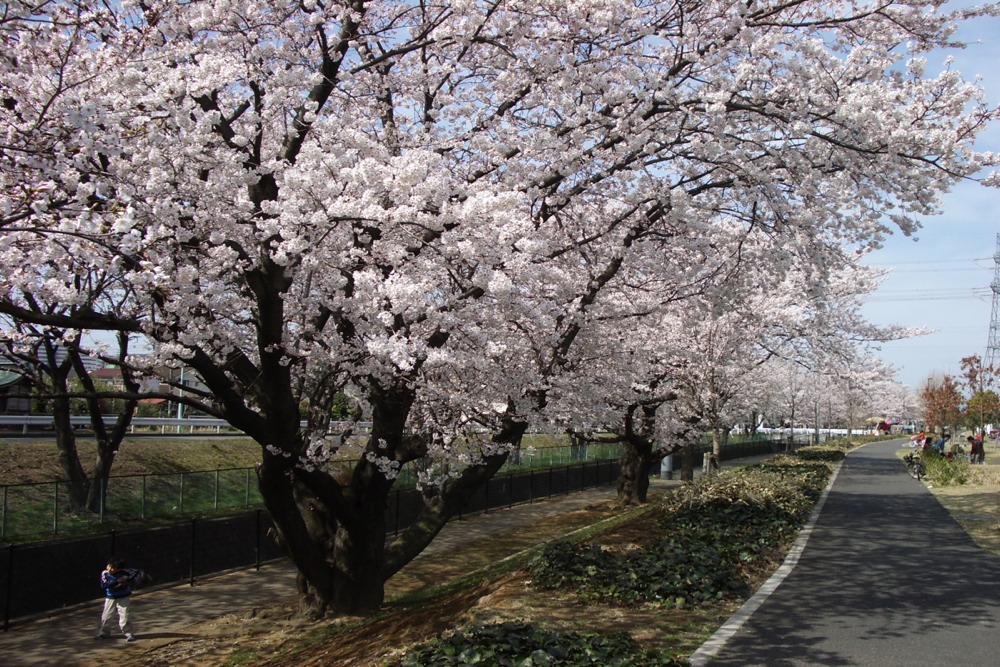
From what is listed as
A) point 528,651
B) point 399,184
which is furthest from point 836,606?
point 399,184

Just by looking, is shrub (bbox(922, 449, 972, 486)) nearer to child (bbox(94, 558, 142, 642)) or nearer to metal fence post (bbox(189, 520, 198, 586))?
metal fence post (bbox(189, 520, 198, 586))

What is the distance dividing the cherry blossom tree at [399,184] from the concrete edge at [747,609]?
3.60 metres

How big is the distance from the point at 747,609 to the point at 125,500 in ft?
41.5

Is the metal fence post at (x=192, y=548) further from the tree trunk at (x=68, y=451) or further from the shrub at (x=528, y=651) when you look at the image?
the shrub at (x=528, y=651)

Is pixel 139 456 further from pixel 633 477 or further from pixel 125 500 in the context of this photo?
pixel 633 477

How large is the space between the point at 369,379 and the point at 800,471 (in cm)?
1905

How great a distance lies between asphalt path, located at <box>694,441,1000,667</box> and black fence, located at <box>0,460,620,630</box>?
401 inches

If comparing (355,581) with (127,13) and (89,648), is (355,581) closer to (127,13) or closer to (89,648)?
(89,648)

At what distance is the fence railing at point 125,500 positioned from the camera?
46.4ft

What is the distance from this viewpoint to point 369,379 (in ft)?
32.9

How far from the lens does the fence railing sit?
1416 centimetres

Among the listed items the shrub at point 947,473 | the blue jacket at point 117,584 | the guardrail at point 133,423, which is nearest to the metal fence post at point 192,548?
the blue jacket at point 117,584

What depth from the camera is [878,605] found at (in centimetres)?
848

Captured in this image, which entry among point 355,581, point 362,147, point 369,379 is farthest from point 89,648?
point 362,147
